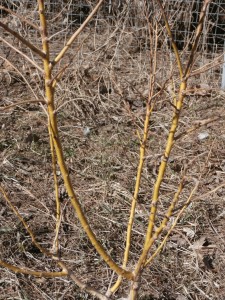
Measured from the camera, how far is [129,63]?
19.0 ft

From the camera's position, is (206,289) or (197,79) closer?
(206,289)

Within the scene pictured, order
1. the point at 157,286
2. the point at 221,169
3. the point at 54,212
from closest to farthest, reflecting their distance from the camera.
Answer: the point at 157,286 < the point at 54,212 < the point at 221,169

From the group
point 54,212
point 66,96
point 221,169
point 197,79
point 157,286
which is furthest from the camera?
point 197,79

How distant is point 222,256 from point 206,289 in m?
0.30

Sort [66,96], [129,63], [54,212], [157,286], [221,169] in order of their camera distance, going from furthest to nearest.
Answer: [129,63] < [66,96] < [221,169] < [54,212] < [157,286]

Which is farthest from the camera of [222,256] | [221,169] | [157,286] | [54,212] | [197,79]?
[197,79]

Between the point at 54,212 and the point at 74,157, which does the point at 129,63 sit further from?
the point at 54,212

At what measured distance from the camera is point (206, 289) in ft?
8.73

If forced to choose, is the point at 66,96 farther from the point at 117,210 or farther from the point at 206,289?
the point at 206,289

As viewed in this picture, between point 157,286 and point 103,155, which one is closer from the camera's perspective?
point 157,286

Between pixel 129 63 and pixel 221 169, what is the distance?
7.63ft

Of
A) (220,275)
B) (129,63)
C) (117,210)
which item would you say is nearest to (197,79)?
(129,63)

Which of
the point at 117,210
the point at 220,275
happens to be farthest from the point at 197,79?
the point at 220,275

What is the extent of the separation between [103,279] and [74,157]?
1312 mm
